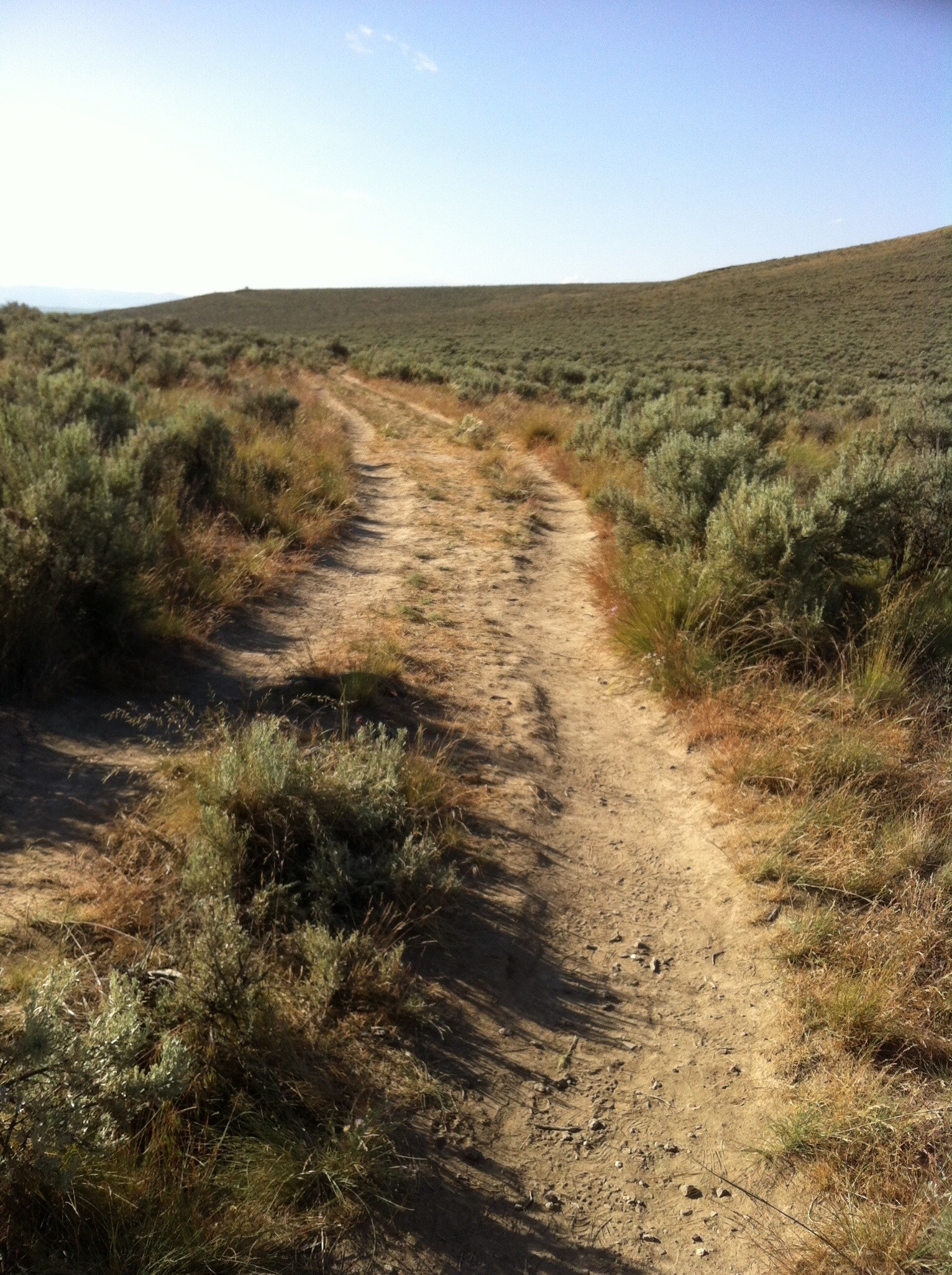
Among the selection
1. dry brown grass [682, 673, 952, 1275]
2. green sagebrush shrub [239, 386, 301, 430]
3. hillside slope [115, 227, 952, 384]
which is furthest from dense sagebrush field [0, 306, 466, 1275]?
hillside slope [115, 227, 952, 384]

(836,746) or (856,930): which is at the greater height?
(836,746)

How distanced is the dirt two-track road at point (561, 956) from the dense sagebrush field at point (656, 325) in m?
16.0

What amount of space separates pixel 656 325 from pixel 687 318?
3202 millimetres

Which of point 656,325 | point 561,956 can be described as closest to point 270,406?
point 561,956

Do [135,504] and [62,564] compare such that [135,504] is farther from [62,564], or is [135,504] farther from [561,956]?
[561,956]

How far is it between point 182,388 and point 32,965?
12636 mm

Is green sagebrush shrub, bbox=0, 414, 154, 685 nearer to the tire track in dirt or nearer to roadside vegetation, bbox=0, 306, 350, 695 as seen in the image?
roadside vegetation, bbox=0, 306, 350, 695

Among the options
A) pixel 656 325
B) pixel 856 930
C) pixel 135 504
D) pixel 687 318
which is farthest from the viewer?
pixel 687 318

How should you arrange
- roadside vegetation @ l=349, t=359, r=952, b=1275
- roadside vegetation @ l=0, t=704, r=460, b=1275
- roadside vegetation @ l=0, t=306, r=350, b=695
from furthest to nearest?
roadside vegetation @ l=0, t=306, r=350, b=695 < roadside vegetation @ l=349, t=359, r=952, b=1275 < roadside vegetation @ l=0, t=704, r=460, b=1275

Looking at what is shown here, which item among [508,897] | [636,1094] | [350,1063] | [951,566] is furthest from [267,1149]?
[951,566]

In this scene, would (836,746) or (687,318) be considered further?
(687,318)

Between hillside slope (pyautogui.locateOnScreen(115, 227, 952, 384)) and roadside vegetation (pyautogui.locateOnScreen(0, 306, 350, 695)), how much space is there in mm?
21439

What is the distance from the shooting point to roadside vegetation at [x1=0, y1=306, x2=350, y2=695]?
461 centimetres

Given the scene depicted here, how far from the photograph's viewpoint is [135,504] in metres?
5.58
